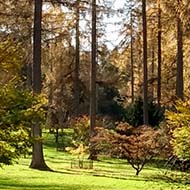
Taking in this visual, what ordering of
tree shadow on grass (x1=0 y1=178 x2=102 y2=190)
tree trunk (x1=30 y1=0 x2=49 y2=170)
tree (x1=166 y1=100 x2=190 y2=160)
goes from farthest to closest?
tree trunk (x1=30 y1=0 x2=49 y2=170) < tree shadow on grass (x1=0 y1=178 x2=102 y2=190) < tree (x1=166 y1=100 x2=190 y2=160)

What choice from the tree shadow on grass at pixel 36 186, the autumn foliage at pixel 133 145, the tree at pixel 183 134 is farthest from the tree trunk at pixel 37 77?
the tree at pixel 183 134

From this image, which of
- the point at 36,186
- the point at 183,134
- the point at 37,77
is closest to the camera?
the point at 183,134

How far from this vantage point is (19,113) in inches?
492

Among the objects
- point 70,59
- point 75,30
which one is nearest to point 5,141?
point 75,30

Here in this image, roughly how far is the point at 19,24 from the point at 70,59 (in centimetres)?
1863

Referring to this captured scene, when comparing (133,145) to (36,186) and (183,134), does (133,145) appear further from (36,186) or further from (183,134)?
(183,134)

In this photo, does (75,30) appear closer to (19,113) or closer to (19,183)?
(19,183)

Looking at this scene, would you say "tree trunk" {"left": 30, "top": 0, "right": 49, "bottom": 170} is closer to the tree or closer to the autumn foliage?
the autumn foliage

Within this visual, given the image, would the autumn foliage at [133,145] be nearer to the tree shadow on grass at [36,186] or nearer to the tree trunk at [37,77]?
the tree trunk at [37,77]

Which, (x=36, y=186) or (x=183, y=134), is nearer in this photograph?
(x=183, y=134)

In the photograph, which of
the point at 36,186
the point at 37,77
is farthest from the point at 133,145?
the point at 36,186

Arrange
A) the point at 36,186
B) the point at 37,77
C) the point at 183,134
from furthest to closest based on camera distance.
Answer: the point at 37,77 → the point at 36,186 → the point at 183,134

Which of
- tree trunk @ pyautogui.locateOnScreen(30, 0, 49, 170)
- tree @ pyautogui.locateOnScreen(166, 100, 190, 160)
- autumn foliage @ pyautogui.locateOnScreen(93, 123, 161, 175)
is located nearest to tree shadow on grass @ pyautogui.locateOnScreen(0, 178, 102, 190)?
tree trunk @ pyautogui.locateOnScreen(30, 0, 49, 170)

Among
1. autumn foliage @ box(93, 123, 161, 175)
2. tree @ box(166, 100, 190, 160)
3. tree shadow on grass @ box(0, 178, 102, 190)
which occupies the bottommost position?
tree shadow on grass @ box(0, 178, 102, 190)
